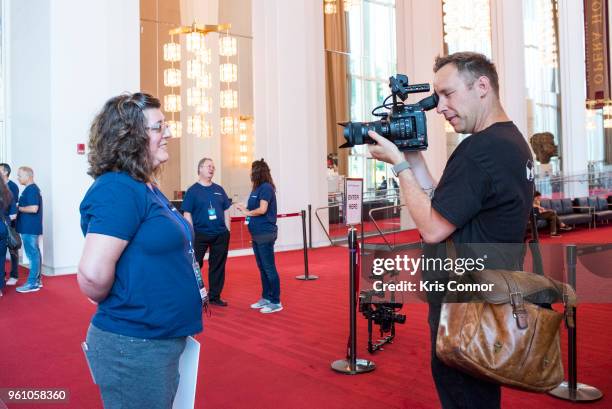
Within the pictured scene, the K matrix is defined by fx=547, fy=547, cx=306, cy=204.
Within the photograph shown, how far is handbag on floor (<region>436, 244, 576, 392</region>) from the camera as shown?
1.65 metres

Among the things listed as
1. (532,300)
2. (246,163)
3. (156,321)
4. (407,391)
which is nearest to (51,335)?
(407,391)

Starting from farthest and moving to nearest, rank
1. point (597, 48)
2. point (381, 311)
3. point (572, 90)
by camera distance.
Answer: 1. point (572, 90)
2. point (597, 48)
3. point (381, 311)

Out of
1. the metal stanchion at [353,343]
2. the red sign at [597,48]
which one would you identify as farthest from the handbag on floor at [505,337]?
the red sign at [597,48]

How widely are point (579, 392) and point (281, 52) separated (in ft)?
33.0

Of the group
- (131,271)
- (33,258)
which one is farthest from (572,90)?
(131,271)

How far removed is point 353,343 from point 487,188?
2.78 m

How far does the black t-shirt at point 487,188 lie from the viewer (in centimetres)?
178

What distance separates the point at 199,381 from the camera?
164 inches

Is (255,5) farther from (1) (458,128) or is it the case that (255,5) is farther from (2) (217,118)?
(1) (458,128)

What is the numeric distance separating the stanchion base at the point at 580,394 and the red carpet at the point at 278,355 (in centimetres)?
6

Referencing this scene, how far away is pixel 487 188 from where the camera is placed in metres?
1.79

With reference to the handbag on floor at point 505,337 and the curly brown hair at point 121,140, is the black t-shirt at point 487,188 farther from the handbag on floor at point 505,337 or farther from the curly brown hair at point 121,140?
the curly brown hair at point 121,140

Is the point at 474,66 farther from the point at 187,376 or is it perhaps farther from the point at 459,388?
the point at 187,376

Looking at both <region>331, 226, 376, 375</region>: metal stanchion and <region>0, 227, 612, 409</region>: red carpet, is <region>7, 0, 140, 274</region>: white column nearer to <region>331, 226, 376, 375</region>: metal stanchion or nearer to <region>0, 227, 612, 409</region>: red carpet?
<region>0, 227, 612, 409</region>: red carpet
